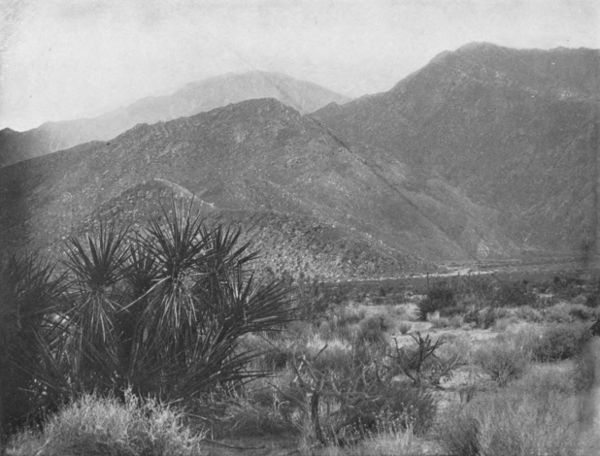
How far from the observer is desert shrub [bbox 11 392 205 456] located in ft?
20.4

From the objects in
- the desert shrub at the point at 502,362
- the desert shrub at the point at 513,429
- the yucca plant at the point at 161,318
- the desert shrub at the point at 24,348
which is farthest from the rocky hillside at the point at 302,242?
the desert shrub at the point at 513,429

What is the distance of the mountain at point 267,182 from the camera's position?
8512 centimetres

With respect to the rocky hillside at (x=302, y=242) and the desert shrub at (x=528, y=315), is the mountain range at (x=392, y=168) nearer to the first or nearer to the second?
the rocky hillside at (x=302, y=242)

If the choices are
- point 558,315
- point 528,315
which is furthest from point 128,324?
point 528,315

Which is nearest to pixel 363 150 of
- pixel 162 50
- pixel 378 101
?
pixel 378 101

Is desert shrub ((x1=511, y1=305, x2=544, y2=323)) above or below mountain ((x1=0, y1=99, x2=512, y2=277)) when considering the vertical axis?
below

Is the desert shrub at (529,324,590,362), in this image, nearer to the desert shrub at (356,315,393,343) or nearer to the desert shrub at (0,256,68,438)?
the desert shrub at (356,315,393,343)

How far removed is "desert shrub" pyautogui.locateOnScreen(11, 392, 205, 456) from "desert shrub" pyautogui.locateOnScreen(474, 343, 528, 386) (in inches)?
218

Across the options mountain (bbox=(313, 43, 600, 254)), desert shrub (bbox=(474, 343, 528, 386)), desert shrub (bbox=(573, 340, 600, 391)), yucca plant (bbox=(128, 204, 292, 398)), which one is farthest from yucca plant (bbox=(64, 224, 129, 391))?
mountain (bbox=(313, 43, 600, 254))

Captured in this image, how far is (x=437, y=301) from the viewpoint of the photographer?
2677cm

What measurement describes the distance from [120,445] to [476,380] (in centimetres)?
630

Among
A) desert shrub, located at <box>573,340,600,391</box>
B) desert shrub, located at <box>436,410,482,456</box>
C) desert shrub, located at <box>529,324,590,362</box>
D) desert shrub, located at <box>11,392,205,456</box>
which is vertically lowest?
desert shrub, located at <box>529,324,590,362</box>

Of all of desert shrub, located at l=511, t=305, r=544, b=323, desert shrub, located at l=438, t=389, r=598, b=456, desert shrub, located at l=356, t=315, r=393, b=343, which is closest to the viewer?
desert shrub, located at l=438, t=389, r=598, b=456

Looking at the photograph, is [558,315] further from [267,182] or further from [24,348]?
[267,182]
